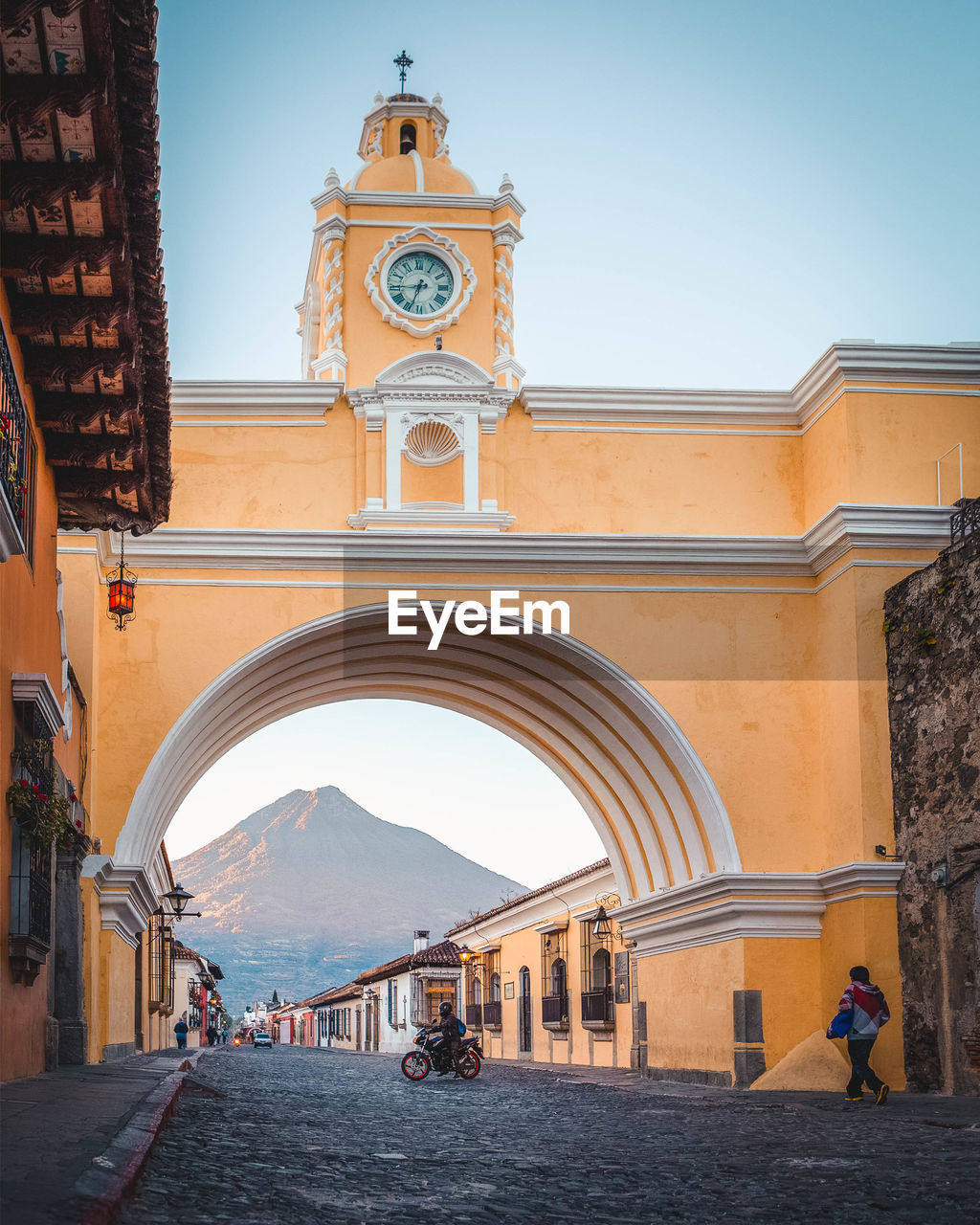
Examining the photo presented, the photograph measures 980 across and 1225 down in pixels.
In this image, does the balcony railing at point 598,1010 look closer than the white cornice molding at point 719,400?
No

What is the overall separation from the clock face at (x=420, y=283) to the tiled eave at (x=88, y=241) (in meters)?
5.92

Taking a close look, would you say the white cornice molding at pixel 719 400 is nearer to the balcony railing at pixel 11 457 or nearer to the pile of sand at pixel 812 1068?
the pile of sand at pixel 812 1068

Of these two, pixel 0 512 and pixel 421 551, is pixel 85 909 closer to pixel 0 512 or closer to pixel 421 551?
pixel 421 551

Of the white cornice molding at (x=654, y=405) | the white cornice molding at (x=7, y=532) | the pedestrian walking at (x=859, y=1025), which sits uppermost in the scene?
the white cornice molding at (x=654, y=405)

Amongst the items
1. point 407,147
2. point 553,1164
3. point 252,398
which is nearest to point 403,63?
point 407,147

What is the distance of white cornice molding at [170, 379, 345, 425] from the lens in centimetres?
1486

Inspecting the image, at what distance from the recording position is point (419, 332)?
15.4 m

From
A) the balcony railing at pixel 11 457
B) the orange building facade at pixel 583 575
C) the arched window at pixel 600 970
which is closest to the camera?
the balcony railing at pixel 11 457

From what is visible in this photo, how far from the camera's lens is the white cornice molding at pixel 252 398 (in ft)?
48.8

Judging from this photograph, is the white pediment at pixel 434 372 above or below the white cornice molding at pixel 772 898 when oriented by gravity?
above

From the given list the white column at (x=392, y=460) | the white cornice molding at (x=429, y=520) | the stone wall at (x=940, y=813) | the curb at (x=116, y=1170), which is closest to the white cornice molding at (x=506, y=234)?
the white column at (x=392, y=460)

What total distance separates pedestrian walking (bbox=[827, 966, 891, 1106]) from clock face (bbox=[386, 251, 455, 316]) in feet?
26.9

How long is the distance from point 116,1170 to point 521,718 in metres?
13.6

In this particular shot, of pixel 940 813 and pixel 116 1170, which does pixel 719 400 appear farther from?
pixel 116 1170
